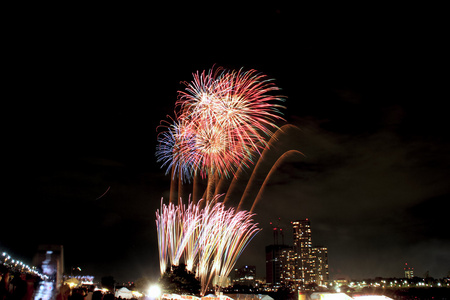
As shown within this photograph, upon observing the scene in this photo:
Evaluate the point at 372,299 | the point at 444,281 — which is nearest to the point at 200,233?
the point at 372,299

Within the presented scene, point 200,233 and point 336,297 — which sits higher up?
point 200,233

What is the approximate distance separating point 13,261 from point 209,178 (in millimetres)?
45395

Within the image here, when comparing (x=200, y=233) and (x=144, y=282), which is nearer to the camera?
(x=200, y=233)

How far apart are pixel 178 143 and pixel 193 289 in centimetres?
2448

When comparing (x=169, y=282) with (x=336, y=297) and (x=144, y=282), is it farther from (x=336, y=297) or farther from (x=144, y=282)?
(x=336, y=297)

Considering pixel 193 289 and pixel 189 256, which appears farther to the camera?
pixel 193 289

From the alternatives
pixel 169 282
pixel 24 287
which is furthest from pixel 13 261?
pixel 24 287

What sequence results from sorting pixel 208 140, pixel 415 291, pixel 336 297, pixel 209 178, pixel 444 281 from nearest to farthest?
1. pixel 336 297
2. pixel 208 140
3. pixel 209 178
4. pixel 415 291
5. pixel 444 281

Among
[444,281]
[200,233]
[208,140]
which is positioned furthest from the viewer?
[444,281]

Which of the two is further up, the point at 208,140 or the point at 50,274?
the point at 208,140

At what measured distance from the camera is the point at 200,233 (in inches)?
1011

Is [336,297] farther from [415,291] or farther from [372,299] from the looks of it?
[415,291]

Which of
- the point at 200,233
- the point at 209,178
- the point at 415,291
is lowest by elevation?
the point at 415,291

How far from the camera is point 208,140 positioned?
21141 millimetres
